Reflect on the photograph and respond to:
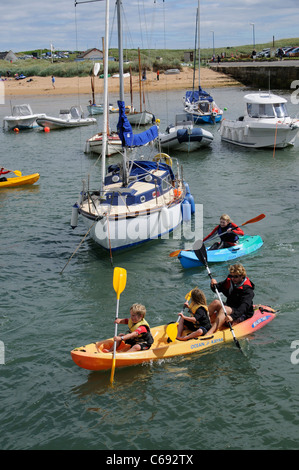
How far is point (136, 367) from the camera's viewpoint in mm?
9914

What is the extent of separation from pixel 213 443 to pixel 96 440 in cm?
172

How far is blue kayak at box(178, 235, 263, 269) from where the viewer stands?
46.8ft

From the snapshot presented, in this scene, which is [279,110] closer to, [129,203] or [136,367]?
[129,203]

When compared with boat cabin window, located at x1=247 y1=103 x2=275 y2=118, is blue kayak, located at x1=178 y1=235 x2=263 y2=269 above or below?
below

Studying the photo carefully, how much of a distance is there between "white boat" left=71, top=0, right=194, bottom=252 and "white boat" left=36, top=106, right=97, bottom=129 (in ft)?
83.8

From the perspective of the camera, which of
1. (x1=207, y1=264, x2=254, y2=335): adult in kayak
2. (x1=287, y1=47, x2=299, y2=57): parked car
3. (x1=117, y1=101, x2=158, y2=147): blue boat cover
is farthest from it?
(x1=287, y1=47, x2=299, y2=57): parked car

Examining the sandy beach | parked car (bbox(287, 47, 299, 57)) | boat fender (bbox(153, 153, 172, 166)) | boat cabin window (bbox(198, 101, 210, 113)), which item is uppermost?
parked car (bbox(287, 47, 299, 57))

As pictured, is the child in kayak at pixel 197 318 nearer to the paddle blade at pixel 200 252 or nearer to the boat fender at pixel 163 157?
the paddle blade at pixel 200 252

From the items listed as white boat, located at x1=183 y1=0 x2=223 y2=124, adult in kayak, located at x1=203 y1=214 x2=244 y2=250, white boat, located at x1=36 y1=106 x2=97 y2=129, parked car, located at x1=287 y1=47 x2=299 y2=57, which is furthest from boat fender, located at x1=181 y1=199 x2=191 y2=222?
parked car, located at x1=287 y1=47 x2=299 y2=57

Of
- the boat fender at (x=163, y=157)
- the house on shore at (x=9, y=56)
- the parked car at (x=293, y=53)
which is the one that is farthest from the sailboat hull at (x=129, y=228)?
the house on shore at (x=9, y=56)

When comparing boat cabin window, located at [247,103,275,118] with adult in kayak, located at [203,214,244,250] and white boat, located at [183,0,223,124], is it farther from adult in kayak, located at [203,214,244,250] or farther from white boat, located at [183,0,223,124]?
adult in kayak, located at [203,214,244,250]

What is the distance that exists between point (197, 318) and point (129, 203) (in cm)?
596

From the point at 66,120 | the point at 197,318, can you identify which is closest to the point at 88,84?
the point at 66,120
